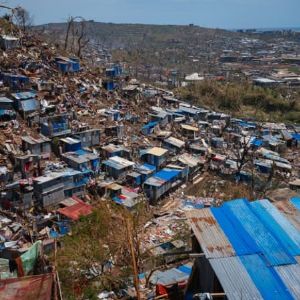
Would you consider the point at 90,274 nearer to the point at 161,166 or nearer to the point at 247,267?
the point at 247,267

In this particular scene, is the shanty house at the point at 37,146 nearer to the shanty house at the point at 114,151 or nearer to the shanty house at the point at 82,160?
the shanty house at the point at 82,160

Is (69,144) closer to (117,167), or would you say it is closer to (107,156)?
(107,156)

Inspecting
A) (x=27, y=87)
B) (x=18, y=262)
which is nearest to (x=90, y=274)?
(x=18, y=262)

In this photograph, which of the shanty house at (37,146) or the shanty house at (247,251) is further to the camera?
the shanty house at (37,146)

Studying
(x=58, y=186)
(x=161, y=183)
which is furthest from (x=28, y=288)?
(x=161, y=183)

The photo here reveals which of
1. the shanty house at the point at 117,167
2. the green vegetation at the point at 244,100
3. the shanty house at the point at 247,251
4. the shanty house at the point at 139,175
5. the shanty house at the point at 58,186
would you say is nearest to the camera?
the shanty house at the point at 247,251

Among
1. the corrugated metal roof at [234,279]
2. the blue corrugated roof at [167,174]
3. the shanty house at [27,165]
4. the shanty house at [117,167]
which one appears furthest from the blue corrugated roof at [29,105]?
the corrugated metal roof at [234,279]
